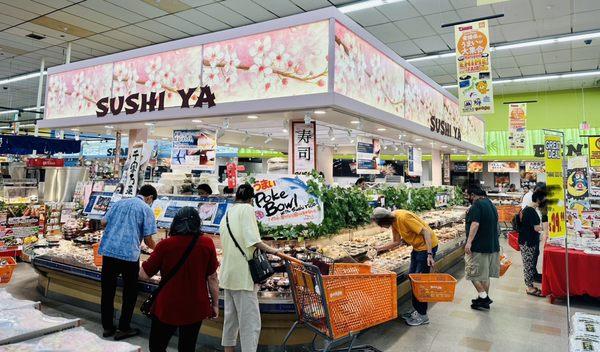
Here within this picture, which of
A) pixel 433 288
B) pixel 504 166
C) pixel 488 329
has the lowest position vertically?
pixel 488 329

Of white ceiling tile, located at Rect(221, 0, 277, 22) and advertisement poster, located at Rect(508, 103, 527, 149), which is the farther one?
advertisement poster, located at Rect(508, 103, 527, 149)

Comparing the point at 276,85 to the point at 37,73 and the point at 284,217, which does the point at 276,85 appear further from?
the point at 37,73

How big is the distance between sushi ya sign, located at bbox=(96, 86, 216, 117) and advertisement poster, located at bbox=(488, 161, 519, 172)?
17.1 meters

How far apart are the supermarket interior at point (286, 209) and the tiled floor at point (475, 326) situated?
0.03 m

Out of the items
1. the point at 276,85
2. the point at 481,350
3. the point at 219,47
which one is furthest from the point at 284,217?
the point at 219,47

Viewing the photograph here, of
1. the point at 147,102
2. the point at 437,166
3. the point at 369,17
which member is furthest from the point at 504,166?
the point at 147,102

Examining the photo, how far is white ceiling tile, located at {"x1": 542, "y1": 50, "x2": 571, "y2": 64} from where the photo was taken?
12602 mm

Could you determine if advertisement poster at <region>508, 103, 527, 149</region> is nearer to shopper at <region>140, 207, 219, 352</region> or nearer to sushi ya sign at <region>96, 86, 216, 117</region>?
sushi ya sign at <region>96, 86, 216, 117</region>

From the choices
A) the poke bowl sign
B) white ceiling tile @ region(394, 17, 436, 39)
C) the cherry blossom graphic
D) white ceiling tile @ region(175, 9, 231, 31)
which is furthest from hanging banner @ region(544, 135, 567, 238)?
white ceiling tile @ region(175, 9, 231, 31)

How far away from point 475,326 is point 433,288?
111 cm

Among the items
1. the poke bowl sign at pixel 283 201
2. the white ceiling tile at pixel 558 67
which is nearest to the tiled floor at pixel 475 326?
the poke bowl sign at pixel 283 201

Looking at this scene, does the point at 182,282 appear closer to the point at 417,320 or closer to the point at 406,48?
Result: the point at 417,320

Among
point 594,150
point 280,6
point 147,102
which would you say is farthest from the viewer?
point 594,150

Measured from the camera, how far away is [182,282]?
2824mm
